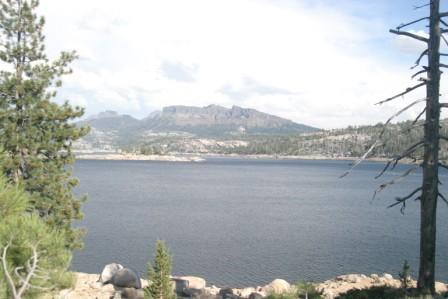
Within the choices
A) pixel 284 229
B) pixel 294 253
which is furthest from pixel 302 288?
pixel 284 229

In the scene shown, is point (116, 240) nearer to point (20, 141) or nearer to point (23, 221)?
point (20, 141)

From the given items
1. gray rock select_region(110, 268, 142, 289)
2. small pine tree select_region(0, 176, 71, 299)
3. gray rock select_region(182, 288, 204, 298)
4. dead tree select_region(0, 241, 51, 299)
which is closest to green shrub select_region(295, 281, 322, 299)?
gray rock select_region(182, 288, 204, 298)

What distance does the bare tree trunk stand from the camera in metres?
13.1

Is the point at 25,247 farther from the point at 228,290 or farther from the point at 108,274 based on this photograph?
the point at 228,290

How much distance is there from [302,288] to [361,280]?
972 centimetres

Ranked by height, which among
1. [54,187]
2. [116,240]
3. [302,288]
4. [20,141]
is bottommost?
[116,240]

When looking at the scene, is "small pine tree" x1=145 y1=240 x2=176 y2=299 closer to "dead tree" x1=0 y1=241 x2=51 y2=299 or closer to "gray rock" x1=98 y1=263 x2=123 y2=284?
"gray rock" x1=98 y1=263 x2=123 y2=284

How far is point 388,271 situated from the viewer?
34.1 metres

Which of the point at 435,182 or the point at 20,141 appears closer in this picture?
the point at 435,182

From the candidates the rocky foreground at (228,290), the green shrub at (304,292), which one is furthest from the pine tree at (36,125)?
the green shrub at (304,292)

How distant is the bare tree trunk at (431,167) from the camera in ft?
43.1

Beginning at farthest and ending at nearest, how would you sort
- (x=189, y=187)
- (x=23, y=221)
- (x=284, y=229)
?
1. (x=189, y=187)
2. (x=284, y=229)
3. (x=23, y=221)

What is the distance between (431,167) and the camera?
13.2 metres

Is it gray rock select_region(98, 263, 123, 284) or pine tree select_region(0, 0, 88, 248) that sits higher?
pine tree select_region(0, 0, 88, 248)
